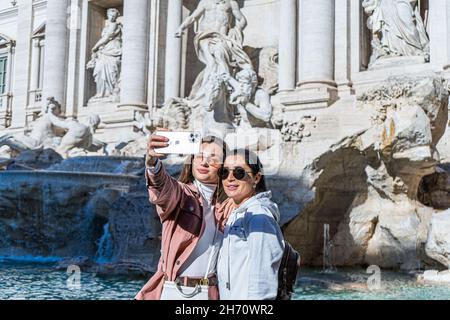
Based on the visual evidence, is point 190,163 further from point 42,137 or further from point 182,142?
point 42,137

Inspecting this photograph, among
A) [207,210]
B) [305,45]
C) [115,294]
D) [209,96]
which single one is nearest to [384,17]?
[305,45]

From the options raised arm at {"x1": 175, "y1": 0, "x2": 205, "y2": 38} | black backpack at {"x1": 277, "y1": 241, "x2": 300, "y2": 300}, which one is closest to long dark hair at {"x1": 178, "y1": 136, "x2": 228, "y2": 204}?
black backpack at {"x1": 277, "y1": 241, "x2": 300, "y2": 300}

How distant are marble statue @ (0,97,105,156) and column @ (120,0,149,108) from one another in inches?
83.5

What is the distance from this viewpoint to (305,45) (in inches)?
522

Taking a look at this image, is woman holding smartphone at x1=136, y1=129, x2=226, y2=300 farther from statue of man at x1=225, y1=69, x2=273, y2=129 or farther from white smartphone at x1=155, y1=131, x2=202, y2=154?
statue of man at x1=225, y1=69, x2=273, y2=129

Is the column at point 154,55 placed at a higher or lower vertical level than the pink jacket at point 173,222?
higher

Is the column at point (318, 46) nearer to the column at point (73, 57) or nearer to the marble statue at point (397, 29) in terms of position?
the marble statue at point (397, 29)

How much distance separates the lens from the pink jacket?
257 cm

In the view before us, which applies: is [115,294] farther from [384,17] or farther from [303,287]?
[384,17]

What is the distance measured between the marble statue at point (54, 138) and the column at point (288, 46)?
4572mm

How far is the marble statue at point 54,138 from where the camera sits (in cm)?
1349

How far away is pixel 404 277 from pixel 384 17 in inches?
272

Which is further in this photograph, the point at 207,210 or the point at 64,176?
the point at 64,176

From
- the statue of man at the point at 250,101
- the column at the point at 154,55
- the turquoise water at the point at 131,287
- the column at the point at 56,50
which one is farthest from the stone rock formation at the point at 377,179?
the column at the point at 56,50
